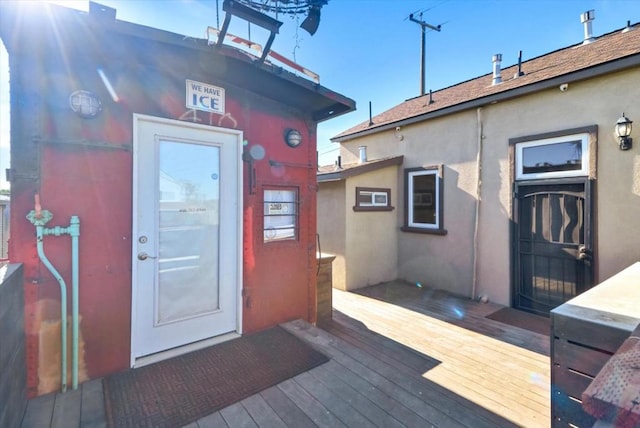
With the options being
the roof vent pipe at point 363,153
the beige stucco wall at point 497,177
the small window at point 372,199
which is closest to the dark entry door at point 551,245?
the beige stucco wall at point 497,177

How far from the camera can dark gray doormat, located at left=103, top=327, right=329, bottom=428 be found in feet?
6.31

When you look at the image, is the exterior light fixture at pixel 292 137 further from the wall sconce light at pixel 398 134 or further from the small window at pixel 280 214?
the wall sconce light at pixel 398 134

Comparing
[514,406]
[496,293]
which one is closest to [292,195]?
[514,406]

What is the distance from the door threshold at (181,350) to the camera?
2.47 m

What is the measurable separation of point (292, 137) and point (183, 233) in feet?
4.91

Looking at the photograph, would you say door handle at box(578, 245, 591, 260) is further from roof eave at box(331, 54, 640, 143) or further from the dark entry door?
roof eave at box(331, 54, 640, 143)

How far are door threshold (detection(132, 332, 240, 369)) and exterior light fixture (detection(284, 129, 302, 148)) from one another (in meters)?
2.05

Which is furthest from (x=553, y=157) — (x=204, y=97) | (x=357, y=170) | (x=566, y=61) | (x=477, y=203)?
(x=204, y=97)

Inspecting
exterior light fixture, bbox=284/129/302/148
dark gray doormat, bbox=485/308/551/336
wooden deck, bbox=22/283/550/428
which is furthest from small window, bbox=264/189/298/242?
dark gray doormat, bbox=485/308/551/336

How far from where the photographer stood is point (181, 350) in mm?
2652

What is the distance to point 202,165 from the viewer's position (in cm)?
281

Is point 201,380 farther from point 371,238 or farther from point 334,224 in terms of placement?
point 371,238

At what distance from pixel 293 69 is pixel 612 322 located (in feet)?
9.59

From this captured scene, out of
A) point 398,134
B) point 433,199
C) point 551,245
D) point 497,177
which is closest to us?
point 551,245
